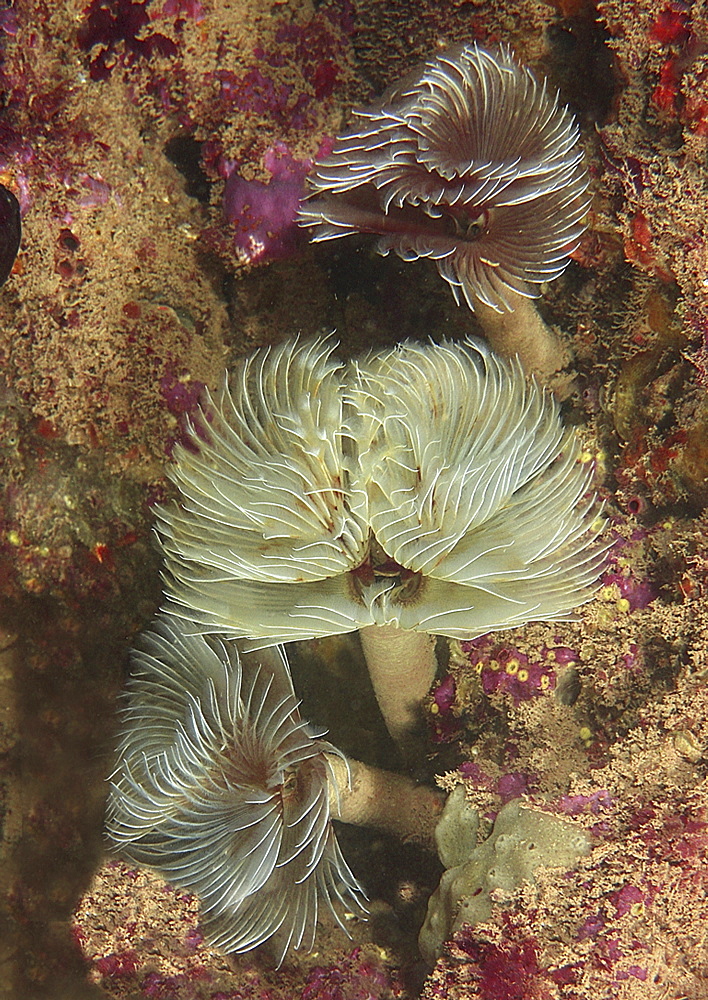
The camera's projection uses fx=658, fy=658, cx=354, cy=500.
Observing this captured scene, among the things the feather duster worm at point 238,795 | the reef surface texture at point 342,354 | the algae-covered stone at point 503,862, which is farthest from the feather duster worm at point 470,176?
the algae-covered stone at point 503,862

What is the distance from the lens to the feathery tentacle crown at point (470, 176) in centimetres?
271

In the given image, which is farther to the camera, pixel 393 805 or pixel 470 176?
pixel 393 805

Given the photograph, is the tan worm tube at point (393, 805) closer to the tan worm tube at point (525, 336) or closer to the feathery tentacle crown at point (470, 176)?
the tan worm tube at point (525, 336)

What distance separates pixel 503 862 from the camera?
2779 millimetres

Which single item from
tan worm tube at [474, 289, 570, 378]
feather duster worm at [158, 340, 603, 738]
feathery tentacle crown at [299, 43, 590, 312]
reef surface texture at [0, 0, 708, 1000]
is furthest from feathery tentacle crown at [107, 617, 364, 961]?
feathery tentacle crown at [299, 43, 590, 312]

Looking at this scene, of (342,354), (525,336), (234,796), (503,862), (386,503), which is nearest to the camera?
(386,503)

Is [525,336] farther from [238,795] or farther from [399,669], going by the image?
[238,795]

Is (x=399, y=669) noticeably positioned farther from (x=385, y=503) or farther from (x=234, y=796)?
(x=385, y=503)

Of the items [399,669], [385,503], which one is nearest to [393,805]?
[399,669]

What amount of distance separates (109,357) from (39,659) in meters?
1.82

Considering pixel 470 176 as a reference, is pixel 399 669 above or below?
below

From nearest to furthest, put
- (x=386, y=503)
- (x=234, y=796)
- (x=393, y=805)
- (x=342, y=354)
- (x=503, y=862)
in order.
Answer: (x=386, y=503)
(x=503, y=862)
(x=234, y=796)
(x=393, y=805)
(x=342, y=354)

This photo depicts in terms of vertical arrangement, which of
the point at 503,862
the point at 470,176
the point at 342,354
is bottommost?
the point at 503,862

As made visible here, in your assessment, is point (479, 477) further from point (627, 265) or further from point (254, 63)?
point (254, 63)
